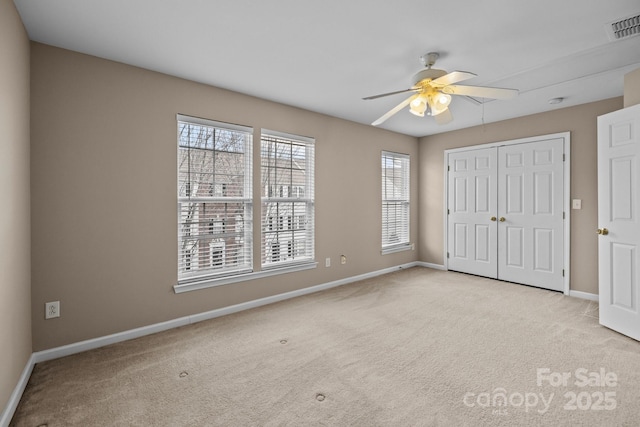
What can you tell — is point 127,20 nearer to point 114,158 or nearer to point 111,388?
point 114,158

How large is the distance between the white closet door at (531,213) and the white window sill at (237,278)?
3.04 meters

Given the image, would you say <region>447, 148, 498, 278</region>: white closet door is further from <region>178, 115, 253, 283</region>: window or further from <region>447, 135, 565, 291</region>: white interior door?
<region>178, 115, 253, 283</region>: window

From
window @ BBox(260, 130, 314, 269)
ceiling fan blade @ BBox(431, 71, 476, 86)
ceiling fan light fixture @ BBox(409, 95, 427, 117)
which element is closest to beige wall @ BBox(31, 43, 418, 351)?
window @ BBox(260, 130, 314, 269)

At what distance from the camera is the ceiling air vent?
2074 mm

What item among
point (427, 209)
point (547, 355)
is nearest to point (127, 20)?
point (547, 355)

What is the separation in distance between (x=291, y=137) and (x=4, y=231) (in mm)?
2846

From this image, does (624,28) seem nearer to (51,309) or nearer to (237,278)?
(237,278)

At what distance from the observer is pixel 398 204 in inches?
219

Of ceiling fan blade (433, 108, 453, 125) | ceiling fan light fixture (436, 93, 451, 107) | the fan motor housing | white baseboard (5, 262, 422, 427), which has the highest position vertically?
the fan motor housing

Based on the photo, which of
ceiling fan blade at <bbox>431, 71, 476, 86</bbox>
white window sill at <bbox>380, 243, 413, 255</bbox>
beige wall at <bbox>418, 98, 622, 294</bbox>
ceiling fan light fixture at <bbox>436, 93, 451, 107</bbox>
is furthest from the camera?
white window sill at <bbox>380, 243, 413, 255</bbox>

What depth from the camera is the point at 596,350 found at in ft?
8.30

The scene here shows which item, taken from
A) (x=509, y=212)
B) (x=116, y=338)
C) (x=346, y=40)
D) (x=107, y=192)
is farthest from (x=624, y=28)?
(x=116, y=338)

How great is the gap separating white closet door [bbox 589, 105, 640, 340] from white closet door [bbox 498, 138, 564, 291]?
1240 millimetres

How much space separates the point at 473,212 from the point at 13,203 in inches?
217
